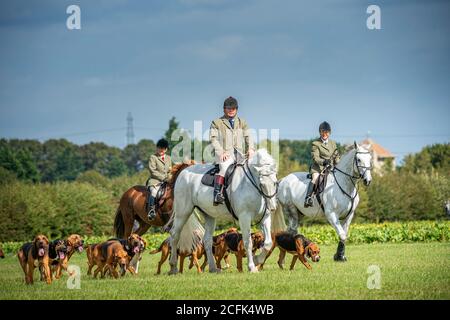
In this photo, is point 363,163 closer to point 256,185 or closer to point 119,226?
point 256,185

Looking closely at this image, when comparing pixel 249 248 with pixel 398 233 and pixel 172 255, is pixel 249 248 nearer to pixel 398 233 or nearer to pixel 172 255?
pixel 172 255

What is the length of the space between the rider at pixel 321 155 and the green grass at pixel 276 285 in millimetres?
2657

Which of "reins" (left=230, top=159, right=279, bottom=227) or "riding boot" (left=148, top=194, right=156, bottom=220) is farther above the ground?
"reins" (left=230, top=159, right=279, bottom=227)

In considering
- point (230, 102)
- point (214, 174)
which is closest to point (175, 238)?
point (214, 174)

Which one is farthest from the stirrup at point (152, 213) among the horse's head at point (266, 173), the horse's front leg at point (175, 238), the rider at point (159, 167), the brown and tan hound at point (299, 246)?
the horse's head at point (266, 173)

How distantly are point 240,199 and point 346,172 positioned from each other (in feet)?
15.2

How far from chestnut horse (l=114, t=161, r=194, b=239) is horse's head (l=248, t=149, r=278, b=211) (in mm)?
4464

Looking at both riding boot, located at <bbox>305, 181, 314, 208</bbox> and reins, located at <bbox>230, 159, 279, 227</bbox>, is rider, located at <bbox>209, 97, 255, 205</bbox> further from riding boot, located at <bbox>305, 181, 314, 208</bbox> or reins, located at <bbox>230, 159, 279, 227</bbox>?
riding boot, located at <bbox>305, 181, 314, 208</bbox>

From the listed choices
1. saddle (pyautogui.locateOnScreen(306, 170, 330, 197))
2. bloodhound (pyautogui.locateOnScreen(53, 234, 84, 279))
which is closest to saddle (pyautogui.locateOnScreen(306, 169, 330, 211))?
saddle (pyautogui.locateOnScreen(306, 170, 330, 197))

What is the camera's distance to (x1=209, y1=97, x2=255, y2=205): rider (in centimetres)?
1766

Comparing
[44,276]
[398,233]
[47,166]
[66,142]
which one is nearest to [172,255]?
[44,276]

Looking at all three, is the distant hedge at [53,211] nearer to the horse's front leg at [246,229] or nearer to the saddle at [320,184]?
the saddle at [320,184]

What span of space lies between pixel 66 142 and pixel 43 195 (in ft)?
315
